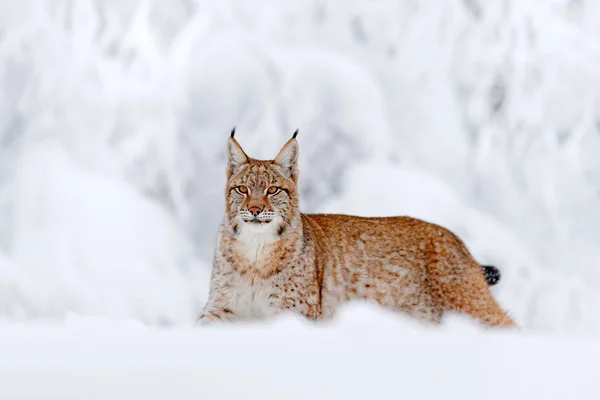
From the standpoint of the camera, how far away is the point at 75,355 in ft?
19.6

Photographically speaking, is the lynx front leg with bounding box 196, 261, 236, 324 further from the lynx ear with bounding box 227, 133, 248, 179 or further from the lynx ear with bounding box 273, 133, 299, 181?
the lynx ear with bounding box 273, 133, 299, 181

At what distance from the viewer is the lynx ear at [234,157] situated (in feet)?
29.9

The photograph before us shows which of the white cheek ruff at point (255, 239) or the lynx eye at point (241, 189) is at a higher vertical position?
the lynx eye at point (241, 189)

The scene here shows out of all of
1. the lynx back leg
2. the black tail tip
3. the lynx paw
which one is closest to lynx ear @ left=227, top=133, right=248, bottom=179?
the lynx paw

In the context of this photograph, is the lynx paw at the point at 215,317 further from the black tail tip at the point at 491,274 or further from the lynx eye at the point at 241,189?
the black tail tip at the point at 491,274

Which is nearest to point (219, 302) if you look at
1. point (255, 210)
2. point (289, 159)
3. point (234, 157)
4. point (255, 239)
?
point (255, 239)

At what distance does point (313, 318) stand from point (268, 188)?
4.10 ft

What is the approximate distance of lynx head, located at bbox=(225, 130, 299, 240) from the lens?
28.9ft

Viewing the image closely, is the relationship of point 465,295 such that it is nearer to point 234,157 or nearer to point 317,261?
point 317,261

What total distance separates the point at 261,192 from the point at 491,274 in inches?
111

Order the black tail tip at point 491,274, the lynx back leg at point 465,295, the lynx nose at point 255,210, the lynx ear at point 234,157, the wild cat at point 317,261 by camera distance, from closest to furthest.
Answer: the lynx nose at point 255,210
the wild cat at point 317,261
the lynx ear at point 234,157
the lynx back leg at point 465,295
the black tail tip at point 491,274

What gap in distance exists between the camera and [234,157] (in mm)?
9203

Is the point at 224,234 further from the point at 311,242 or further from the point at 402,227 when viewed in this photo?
the point at 402,227

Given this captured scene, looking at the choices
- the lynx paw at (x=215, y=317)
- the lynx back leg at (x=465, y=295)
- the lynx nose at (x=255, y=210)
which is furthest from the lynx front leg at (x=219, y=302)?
the lynx back leg at (x=465, y=295)
